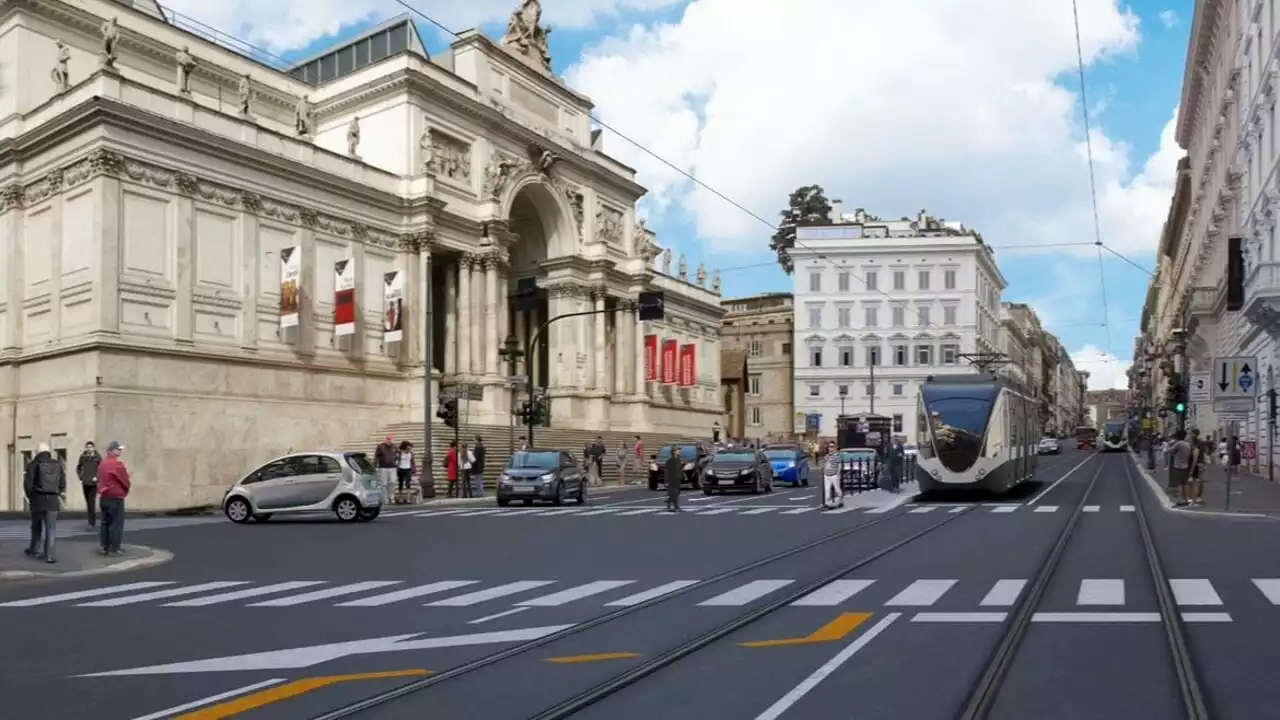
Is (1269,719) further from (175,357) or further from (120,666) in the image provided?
(175,357)

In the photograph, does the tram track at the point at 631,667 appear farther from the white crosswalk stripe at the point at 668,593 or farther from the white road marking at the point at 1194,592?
the white road marking at the point at 1194,592

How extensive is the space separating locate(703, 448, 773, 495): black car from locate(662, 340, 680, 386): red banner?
2480cm

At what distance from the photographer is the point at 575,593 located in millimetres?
13000

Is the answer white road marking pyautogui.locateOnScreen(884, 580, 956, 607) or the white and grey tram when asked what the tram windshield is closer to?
the white and grey tram

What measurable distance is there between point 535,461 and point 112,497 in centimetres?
1647

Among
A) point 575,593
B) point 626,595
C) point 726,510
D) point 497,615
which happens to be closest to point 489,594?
point 575,593

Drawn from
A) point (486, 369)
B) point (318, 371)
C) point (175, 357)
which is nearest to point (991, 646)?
point (175, 357)

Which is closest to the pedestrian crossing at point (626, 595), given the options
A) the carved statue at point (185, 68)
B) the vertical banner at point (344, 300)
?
the vertical banner at point (344, 300)

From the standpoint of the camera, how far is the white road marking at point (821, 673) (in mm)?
7004

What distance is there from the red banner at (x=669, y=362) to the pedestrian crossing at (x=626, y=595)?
50.1 metres

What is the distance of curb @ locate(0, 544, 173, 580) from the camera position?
51.0 ft

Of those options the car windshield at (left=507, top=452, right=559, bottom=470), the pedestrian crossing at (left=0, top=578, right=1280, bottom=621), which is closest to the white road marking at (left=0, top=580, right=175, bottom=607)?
the pedestrian crossing at (left=0, top=578, right=1280, bottom=621)

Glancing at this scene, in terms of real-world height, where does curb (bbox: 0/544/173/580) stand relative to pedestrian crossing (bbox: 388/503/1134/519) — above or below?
above

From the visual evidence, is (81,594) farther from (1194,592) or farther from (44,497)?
(1194,592)
